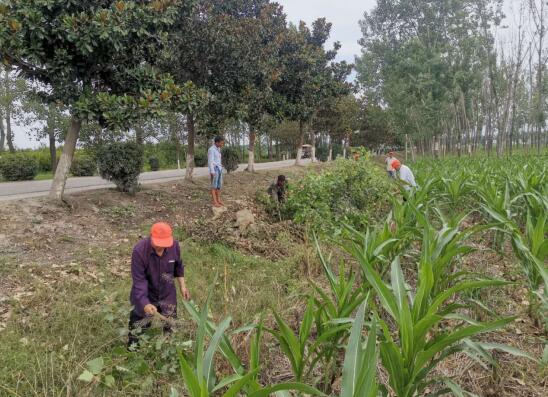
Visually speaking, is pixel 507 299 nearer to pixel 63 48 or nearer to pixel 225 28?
pixel 63 48

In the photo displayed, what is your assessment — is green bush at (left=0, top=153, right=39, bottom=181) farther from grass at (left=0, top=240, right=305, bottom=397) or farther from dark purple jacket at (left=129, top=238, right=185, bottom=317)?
dark purple jacket at (left=129, top=238, right=185, bottom=317)

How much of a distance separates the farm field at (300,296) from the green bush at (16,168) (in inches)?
463

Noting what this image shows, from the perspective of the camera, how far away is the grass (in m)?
3.00

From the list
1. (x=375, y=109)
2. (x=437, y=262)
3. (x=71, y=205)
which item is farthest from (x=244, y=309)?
(x=375, y=109)

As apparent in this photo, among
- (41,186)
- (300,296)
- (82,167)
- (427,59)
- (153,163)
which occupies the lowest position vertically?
(300,296)

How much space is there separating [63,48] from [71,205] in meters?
2.65

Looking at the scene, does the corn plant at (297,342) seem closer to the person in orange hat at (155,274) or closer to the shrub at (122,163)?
the person in orange hat at (155,274)

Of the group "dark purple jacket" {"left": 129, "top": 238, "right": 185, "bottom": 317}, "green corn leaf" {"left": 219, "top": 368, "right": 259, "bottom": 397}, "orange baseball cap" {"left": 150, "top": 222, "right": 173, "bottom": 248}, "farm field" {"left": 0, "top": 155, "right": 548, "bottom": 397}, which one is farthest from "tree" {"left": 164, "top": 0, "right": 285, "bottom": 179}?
"green corn leaf" {"left": 219, "top": 368, "right": 259, "bottom": 397}

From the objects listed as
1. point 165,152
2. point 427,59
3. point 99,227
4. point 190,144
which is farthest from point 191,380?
point 165,152

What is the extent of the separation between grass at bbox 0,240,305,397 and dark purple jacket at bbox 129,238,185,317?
0.27m

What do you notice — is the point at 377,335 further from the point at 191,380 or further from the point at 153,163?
the point at 153,163

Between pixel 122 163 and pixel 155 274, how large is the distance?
5.35 metres

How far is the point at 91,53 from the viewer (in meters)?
6.95

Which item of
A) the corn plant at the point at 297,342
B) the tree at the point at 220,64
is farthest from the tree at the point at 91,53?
the corn plant at the point at 297,342
